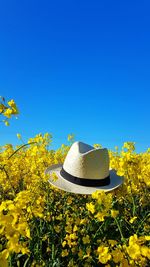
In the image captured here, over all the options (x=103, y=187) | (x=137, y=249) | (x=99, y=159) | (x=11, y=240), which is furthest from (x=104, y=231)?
(x=11, y=240)

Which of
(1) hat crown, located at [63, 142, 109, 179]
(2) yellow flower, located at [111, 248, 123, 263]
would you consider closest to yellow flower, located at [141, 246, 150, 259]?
(2) yellow flower, located at [111, 248, 123, 263]

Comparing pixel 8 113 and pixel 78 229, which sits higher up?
pixel 8 113

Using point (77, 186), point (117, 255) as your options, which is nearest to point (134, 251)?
point (117, 255)

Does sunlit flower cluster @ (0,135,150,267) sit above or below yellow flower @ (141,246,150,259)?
above

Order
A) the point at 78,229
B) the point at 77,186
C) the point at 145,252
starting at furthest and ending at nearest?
the point at 77,186 → the point at 78,229 → the point at 145,252

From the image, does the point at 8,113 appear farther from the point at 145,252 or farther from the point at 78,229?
the point at 145,252

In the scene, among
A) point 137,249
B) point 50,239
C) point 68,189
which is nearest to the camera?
point 137,249

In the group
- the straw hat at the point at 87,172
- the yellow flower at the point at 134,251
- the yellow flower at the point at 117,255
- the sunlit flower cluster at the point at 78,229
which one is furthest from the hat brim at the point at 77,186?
the yellow flower at the point at 134,251

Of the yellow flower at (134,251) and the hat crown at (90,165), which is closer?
the yellow flower at (134,251)

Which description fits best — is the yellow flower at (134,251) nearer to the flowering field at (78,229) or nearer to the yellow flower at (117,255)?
the flowering field at (78,229)

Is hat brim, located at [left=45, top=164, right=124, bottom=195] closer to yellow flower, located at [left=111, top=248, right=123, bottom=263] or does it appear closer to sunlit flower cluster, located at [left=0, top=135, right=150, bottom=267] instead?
sunlit flower cluster, located at [left=0, top=135, right=150, bottom=267]

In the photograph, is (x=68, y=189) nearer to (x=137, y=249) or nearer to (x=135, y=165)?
(x=135, y=165)

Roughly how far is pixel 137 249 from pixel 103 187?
167cm

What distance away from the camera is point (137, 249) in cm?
212
